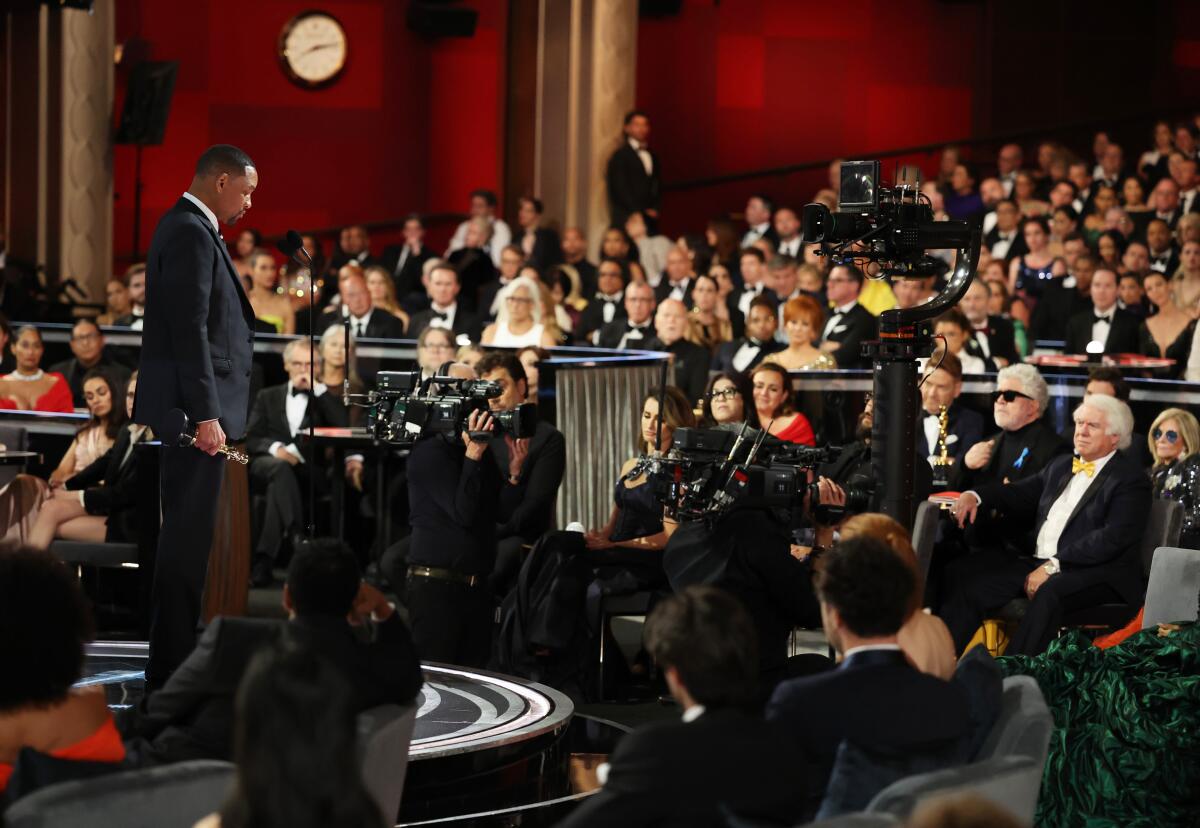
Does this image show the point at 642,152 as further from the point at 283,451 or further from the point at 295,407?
the point at 283,451

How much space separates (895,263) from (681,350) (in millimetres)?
3905

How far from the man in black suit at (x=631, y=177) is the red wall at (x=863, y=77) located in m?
3.45

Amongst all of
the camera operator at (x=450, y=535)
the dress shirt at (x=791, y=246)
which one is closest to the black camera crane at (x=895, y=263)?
the camera operator at (x=450, y=535)

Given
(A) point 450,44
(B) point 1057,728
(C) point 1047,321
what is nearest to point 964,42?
(A) point 450,44

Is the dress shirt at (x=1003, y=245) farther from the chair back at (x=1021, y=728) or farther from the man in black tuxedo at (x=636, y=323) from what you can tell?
the chair back at (x=1021, y=728)

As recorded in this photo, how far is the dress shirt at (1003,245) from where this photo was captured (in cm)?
1232

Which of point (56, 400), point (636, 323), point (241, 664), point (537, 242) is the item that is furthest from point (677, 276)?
point (241, 664)

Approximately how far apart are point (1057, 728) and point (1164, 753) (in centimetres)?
26

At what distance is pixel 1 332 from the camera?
9.27 m

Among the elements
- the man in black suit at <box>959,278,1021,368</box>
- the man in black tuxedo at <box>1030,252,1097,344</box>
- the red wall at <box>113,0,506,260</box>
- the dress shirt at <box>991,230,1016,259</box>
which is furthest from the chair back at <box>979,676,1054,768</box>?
the red wall at <box>113,0,506,260</box>

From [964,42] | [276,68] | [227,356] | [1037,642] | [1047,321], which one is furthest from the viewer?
[964,42]

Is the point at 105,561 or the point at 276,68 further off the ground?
the point at 276,68

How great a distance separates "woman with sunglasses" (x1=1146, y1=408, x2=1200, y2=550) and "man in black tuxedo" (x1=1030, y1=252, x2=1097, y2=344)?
3815 mm

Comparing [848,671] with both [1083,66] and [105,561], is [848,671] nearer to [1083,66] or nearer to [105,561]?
[105,561]
